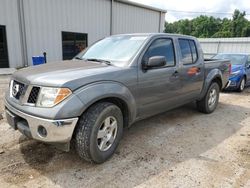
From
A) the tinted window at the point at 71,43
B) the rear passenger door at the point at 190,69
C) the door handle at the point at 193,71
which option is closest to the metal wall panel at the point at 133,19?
the tinted window at the point at 71,43

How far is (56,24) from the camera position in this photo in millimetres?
12820

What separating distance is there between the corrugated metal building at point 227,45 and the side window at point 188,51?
18.0 meters

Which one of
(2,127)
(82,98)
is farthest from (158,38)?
(2,127)

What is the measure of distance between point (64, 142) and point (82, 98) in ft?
1.86

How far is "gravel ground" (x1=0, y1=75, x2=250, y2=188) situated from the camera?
280 cm

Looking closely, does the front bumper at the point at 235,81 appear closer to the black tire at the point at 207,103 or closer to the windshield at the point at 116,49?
the black tire at the point at 207,103

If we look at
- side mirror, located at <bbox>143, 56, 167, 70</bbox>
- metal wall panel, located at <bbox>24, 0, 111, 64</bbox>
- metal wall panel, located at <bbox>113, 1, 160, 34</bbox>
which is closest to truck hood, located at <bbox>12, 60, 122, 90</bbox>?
side mirror, located at <bbox>143, 56, 167, 70</bbox>

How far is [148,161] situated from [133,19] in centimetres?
1540

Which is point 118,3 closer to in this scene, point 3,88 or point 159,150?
point 3,88

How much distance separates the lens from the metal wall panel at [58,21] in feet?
38.8

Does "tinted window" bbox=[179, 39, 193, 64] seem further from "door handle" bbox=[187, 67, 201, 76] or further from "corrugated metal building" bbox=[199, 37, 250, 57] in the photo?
"corrugated metal building" bbox=[199, 37, 250, 57]

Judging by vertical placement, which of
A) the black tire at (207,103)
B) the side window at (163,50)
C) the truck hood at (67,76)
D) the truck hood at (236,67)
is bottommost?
the black tire at (207,103)

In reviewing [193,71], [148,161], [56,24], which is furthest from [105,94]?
[56,24]

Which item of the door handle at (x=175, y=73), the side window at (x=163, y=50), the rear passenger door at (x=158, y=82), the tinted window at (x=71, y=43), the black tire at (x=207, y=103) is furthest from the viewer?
the tinted window at (x=71, y=43)
